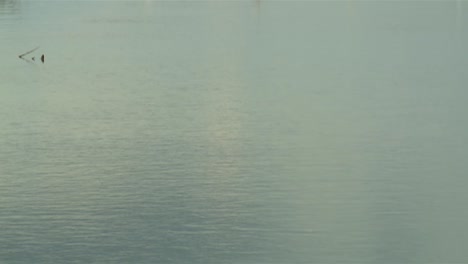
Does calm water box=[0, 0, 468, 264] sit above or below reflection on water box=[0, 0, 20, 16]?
above

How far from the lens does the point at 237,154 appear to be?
2897 centimetres

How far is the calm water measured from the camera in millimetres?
21562

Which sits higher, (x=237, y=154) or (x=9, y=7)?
(x=237, y=154)

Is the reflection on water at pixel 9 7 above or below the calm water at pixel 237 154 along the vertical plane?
below

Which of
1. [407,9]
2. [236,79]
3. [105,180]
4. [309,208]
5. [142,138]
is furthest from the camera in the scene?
[407,9]

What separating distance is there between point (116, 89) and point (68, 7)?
195ft

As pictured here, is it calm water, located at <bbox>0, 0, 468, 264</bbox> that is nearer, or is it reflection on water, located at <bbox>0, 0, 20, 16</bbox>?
calm water, located at <bbox>0, 0, 468, 264</bbox>

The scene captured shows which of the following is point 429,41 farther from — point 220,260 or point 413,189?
point 220,260

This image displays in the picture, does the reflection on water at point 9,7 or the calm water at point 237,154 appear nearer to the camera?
the calm water at point 237,154

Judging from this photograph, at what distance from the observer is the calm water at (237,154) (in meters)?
21.6

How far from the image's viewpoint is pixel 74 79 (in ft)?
146

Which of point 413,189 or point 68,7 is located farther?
point 68,7

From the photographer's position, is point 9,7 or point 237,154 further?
point 9,7

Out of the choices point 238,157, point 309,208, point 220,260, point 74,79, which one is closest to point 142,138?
point 238,157
